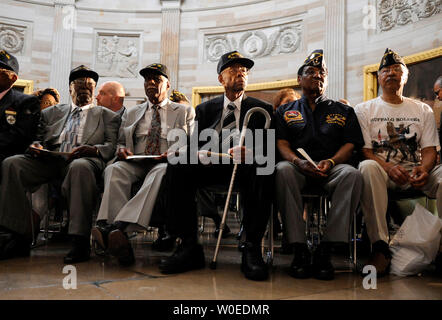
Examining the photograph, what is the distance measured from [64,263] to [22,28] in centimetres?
765

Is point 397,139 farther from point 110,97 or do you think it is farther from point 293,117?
point 110,97

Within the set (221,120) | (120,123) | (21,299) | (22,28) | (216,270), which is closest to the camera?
(21,299)

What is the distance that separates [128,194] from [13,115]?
1.12 m

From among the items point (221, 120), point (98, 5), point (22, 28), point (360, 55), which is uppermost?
point (98, 5)

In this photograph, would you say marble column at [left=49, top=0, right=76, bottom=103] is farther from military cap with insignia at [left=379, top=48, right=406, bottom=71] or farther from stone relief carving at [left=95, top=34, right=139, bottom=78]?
military cap with insignia at [left=379, top=48, right=406, bottom=71]

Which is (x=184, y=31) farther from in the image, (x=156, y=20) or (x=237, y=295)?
(x=237, y=295)

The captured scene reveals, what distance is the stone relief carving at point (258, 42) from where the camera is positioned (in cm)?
754

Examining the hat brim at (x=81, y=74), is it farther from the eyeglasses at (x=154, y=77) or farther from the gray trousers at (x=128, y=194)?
the gray trousers at (x=128, y=194)

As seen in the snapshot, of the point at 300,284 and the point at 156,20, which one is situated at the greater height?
the point at 156,20

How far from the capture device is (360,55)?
21.7 feet

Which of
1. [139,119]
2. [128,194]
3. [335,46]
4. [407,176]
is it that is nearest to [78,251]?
[128,194]

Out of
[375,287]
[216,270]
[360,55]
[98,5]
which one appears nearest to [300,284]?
[375,287]

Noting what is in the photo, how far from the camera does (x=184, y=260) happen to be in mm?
2053

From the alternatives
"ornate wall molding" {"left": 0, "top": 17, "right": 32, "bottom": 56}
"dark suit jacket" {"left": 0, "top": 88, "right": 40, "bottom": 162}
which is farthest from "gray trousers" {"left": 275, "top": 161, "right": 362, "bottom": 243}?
"ornate wall molding" {"left": 0, "top": 17, "right": 32, "bottom": 56}
